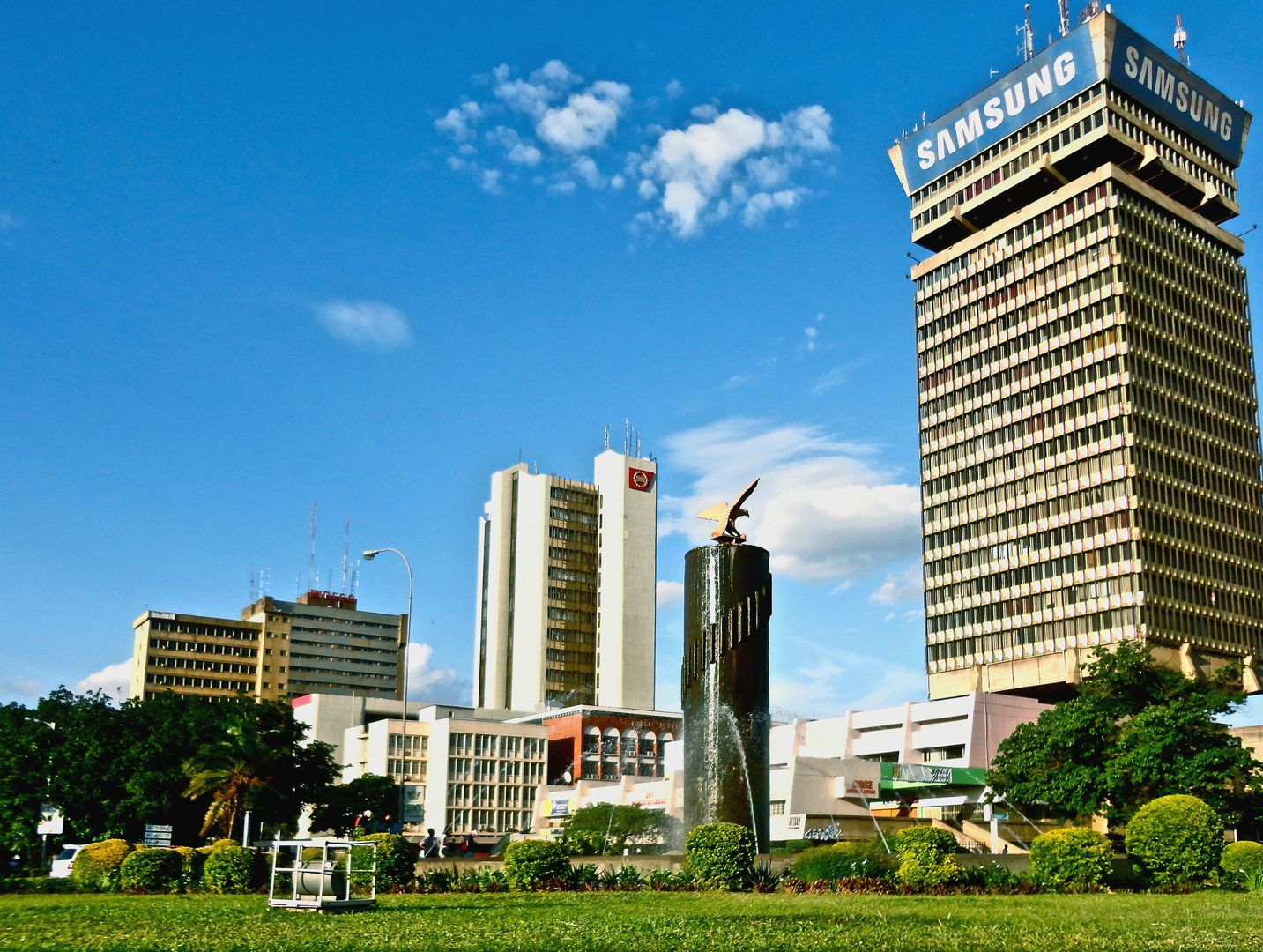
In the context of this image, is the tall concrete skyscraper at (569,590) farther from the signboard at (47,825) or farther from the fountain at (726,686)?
the fountain at (726,686)

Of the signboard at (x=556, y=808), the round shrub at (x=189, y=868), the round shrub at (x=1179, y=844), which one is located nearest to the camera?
the round shrub at (x=189, y=868)

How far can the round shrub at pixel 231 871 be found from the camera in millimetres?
31562

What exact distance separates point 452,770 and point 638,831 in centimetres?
6807

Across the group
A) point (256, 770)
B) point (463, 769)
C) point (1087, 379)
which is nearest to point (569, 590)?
point (463, 769)

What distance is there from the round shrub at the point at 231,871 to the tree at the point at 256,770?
28.9 meters

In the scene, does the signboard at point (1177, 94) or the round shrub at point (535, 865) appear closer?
the round shrub at point (535, 865)

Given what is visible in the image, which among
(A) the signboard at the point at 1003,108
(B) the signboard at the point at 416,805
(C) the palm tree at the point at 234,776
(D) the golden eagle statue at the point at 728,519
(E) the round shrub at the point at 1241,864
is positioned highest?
(A) the signboard at the point at 1003,108

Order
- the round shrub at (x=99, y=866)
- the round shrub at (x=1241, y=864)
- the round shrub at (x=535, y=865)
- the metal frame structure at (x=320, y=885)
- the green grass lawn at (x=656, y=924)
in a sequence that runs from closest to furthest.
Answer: the green grass lawn at (x=656, y=924) → the metal frame structure at (x=320, y=885) → the round shrub at (x=535, y=865) → the round shrub at (x=99, y=866) → the round shrub at (x=1241, y=864)

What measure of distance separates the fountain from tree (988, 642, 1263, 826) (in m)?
25.8

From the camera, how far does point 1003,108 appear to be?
12206 cm

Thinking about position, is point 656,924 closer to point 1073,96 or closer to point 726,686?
point 726,686

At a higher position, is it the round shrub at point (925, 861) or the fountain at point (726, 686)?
the fountain at point (726, 686)

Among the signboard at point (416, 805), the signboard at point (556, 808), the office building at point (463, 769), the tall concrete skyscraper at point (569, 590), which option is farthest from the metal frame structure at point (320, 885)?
the tall concrete skyscraper at point (569, 590)

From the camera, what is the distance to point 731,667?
39.2 m
